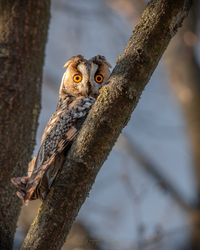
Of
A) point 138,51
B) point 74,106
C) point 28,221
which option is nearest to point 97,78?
point 74,106

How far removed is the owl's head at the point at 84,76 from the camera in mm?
3051

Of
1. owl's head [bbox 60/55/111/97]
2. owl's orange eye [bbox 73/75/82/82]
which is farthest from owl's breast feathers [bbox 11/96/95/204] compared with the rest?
owl's orange eye [bbox 73/75/82/82]

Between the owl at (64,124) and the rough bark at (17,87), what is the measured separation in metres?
0.31

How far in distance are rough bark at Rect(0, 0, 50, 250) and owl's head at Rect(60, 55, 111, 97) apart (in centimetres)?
34

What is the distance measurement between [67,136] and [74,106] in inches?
18.1

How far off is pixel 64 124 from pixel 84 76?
2.86 feet

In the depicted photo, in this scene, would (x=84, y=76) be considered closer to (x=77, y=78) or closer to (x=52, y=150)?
(x=77, y=78)

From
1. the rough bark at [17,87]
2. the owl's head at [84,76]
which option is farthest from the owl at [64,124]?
the rough bark at [17,87]

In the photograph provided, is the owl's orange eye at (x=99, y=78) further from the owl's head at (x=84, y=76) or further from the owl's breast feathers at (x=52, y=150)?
the owl's breast feathers at (x=52, y=150)

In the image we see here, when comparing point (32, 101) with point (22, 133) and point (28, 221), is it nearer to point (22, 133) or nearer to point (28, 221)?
point (22, 133)

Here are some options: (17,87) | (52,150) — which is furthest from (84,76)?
(52,150)

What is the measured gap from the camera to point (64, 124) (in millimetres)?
2404

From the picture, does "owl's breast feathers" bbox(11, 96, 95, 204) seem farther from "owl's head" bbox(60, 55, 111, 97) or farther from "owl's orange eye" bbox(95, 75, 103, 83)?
"owl's orange eye" bbox(95, 75, 103, 83)

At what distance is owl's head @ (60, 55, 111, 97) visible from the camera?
305 cm
